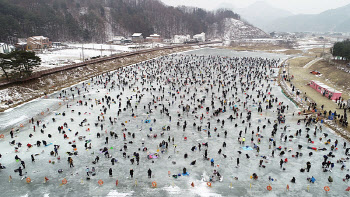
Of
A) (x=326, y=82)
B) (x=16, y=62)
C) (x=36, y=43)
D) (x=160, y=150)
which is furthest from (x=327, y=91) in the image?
(x=36, y=43)

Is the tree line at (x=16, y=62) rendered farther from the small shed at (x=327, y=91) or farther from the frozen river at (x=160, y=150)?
the small shed at (x=327, y=91)

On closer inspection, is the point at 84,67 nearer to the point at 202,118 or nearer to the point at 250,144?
the point at 202,118

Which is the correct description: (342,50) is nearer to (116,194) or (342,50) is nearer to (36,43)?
(116,194)

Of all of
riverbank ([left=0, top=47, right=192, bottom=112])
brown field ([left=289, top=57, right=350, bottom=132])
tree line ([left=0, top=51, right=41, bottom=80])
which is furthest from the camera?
tree line ([left=0, top=51, right=41, bottom=80])

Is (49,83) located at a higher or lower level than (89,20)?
lower

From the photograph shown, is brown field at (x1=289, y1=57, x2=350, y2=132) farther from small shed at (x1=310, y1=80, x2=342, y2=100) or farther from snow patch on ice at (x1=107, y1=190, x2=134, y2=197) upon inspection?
snow patch on ice at (x1=107, y1=190, x2=134, y2=197)

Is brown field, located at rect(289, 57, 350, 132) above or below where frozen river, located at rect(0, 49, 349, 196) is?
above

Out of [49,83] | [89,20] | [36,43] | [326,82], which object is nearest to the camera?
[49,83]

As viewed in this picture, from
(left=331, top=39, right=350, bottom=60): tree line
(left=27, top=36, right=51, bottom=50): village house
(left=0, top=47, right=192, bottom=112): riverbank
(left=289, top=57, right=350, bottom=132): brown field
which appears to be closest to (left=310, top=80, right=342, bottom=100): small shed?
(left=289, top=57, right=350, bottom=132): brown field

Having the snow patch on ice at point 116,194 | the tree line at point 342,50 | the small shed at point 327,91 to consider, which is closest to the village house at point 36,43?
the snow patch on ice at point 116,194
